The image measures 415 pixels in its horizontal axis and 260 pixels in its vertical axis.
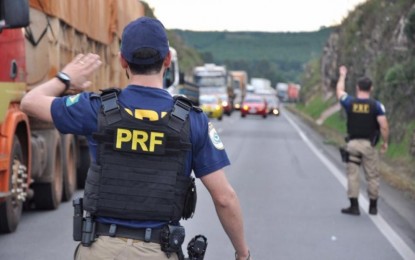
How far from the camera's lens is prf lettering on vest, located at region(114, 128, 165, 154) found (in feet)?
13.3

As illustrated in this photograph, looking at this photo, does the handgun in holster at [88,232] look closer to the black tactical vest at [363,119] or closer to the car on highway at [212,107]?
the black tactical vest at [363,119]

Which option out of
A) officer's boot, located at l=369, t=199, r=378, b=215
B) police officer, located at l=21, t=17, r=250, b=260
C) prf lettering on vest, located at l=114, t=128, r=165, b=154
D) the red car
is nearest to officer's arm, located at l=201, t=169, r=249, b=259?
police officer, located at l=21, t=17, r=250, b=260

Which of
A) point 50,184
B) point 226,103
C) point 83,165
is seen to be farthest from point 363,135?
point 226,103

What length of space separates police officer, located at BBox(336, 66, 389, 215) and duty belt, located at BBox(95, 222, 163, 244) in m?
8.55

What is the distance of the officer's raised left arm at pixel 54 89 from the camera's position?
4.10m

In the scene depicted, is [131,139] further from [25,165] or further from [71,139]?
[71,139]

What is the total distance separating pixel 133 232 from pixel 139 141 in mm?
374

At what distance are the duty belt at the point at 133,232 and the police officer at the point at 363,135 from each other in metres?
8.55

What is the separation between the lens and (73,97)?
4.12 metres

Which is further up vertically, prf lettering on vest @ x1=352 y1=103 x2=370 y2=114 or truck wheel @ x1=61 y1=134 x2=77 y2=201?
prf lettering on vest @ x1=352 y1=103 x2=370 y2=114

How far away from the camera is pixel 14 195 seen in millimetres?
10117

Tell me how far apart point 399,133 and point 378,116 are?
42.4 ft

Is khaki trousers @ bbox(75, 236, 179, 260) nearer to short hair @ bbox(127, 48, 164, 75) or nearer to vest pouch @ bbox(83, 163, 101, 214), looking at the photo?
vest pouch @ bbox(83, 163, 101, 214)

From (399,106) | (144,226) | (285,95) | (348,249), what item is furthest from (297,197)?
(285,95)
